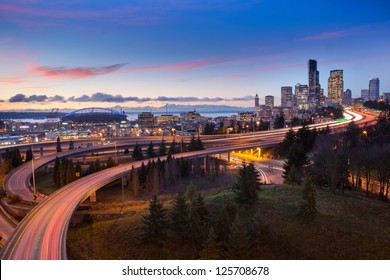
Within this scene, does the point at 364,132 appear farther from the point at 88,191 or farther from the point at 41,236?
the point at 41,236

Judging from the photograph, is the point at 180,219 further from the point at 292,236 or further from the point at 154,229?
the point at 292,236

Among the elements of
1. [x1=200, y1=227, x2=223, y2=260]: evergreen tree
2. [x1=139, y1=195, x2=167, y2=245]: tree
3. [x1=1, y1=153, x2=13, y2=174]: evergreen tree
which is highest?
[x1=200, y1=227, x2=223, y2=260]: evergreen tree

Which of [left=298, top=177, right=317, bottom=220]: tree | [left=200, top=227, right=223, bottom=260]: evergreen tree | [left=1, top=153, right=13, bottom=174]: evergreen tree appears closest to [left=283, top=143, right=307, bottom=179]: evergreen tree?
[left=298, top=177, right=317, bottom=220]: tree

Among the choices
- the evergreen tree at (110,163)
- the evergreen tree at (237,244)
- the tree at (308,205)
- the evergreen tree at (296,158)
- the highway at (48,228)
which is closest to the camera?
the evergreen tree at (237,244)

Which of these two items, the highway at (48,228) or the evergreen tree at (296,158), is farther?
the evergreen tree at (296,158)

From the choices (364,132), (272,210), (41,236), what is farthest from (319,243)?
(364,132)

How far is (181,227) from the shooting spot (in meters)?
8.81

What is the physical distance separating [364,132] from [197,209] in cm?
2989

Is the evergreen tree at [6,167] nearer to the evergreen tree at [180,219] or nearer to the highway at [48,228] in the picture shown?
the highway at [48,228]

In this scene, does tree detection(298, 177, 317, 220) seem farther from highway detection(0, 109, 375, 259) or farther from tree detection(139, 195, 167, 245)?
highway detection(0, 109, 375, 259)

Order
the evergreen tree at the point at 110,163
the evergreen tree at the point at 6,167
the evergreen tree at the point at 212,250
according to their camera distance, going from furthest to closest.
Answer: the evergreen tree at the point at 6,167 → the evergreen tree at the point at 110,163 → the evergreen tree at the point at 212,250

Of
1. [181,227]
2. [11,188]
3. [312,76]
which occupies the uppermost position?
[312,76]

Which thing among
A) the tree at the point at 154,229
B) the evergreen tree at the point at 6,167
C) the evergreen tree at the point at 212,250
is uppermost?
the evergreen tree at the point at 212,250

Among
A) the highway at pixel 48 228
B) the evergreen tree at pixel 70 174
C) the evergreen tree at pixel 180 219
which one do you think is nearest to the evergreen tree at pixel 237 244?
the evergreen tree at pixel 180 219
